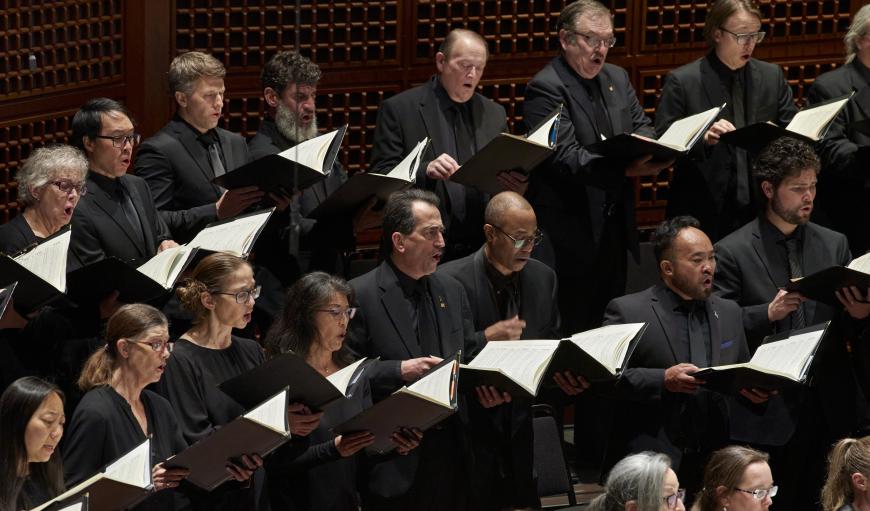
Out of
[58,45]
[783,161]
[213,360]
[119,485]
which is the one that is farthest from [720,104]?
[119,485]

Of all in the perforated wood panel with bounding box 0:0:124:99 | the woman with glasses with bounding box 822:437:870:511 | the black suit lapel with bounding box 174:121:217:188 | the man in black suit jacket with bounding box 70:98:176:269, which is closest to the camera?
the woman with glasses with bounding box 822:437:870:511

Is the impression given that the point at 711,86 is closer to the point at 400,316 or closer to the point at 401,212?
the point at 401,212

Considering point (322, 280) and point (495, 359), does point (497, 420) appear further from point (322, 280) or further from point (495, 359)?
point (322, 280)

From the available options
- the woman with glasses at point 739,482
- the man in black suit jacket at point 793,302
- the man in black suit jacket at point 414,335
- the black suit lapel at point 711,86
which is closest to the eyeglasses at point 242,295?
the man in black suit jacket at point 414,335

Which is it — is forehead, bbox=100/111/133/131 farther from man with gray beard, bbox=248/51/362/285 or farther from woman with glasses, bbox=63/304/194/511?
woman with glasses, bbox=63/304/194/511

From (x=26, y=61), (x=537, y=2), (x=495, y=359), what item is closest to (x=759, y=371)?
(x=495, y=359)

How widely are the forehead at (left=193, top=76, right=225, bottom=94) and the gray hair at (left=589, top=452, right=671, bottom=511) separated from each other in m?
2.14

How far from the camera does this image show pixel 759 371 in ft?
14.9

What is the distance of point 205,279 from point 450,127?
1574 mm

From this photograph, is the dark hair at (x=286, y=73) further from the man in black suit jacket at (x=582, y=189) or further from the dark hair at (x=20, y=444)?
the dark hair at (x=20, y=444)

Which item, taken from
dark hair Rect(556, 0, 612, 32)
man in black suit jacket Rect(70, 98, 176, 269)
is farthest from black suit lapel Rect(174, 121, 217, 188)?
dark hair Rect(556, 0, 612, 32)

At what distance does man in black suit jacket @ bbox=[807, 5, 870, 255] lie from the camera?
591 centimetres

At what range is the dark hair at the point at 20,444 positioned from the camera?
3752mm

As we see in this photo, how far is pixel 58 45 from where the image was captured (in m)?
6.04
